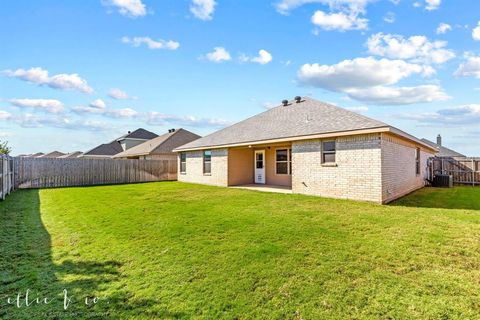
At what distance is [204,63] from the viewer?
14.4 metres

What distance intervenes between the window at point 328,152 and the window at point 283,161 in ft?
11.9

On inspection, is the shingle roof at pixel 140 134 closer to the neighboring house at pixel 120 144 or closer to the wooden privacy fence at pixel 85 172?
the neighboring house at pixel 120 144

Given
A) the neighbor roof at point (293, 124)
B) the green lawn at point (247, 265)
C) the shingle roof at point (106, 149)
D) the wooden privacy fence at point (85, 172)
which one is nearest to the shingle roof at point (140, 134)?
the shingle roof at point (106, 149)

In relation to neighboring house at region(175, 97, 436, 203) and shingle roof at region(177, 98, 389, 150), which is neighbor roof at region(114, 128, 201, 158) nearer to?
shingle roof at region(177, 98, 389, 150)

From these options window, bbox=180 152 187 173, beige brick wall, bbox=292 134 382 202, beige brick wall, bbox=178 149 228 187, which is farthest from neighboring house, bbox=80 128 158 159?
beige brick wall, bbox=292 134 382 202

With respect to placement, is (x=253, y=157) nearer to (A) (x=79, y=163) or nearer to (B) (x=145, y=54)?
(B) (x=145, y=54)

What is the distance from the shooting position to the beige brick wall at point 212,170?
640 inches

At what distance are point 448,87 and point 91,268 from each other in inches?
687

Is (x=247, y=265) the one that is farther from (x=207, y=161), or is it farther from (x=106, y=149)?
(x=106, y=149)

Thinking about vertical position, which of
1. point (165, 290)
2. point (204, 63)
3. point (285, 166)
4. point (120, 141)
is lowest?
point (165, 290)

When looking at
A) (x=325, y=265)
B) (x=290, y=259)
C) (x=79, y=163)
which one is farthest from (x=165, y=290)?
(x=79, y=163)

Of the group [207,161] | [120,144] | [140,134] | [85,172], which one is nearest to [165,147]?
[85,172]

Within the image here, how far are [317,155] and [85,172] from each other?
644 inches

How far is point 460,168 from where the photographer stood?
17531 mm
